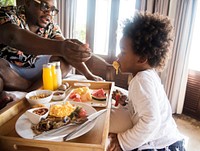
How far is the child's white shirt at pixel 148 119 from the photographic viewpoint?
828mm

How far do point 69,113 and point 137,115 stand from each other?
0.35 meters

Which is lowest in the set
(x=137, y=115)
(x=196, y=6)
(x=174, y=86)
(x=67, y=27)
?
(x=174, y=86)

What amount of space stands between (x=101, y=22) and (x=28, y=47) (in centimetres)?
229

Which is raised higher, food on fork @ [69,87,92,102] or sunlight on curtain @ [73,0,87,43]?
sunlight on curtain @ [73,0,87,43]

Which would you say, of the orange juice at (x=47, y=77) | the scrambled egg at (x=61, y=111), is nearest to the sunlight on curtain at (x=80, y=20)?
the orange juice at (x=47, y=77)

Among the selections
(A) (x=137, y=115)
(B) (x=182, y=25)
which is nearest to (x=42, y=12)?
(A) (x=137, y=115)

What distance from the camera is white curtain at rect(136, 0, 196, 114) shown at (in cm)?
221

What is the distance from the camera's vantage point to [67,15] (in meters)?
2.95

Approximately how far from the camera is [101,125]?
73cm

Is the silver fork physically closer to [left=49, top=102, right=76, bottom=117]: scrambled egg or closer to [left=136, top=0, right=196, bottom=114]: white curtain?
[left=49, top=102, right=76, bottom=117]: scrambled egg

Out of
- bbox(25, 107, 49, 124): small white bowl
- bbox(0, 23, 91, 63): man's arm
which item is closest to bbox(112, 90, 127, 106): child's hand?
bbox(0, 23, 91, 63): man's arm

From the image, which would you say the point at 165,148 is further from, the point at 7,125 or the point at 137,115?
the point at 7,125

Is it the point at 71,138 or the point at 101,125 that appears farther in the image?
the point at 101,125

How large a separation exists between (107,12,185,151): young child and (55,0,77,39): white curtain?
2112 mm
